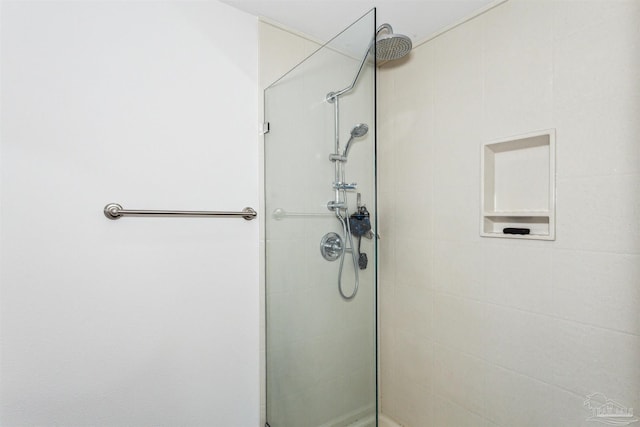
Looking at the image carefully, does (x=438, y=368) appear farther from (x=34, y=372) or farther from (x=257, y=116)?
(x=34, y=372)

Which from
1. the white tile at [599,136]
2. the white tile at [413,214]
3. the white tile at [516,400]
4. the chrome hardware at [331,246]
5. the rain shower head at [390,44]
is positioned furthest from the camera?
the white tile at [413,214]

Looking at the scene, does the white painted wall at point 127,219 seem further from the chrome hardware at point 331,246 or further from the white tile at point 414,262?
the white tile at point 414,262

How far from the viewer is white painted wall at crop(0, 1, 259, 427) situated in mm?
1045

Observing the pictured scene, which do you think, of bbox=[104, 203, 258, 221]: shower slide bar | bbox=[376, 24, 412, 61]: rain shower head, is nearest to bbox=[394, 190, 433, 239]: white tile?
bbox=[376, 24, 412, 61]: rain shower head

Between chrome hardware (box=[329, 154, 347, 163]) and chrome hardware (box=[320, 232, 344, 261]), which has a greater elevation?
chrome hardware (box=[329, 154, 347, 163])

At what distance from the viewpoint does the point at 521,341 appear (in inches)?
51.8

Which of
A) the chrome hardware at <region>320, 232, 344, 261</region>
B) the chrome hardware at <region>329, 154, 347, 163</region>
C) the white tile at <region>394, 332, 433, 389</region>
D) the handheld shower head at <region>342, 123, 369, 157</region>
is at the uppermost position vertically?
the handheld shower head at <region>342, 123, 369, 157</region>

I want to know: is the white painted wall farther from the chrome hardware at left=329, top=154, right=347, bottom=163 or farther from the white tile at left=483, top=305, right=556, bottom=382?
the white tile at left=483, top=305, right=556, bottom=382

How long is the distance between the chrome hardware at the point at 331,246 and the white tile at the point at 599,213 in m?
0.80

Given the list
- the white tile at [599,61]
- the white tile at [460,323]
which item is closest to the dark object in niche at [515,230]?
the white tile at [460,323]

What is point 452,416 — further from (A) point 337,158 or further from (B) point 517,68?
(B) point 517,68

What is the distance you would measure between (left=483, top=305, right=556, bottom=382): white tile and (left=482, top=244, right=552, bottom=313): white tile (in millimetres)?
45

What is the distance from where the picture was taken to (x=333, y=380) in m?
1.19

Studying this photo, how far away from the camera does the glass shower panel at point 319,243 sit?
1.04 meters
